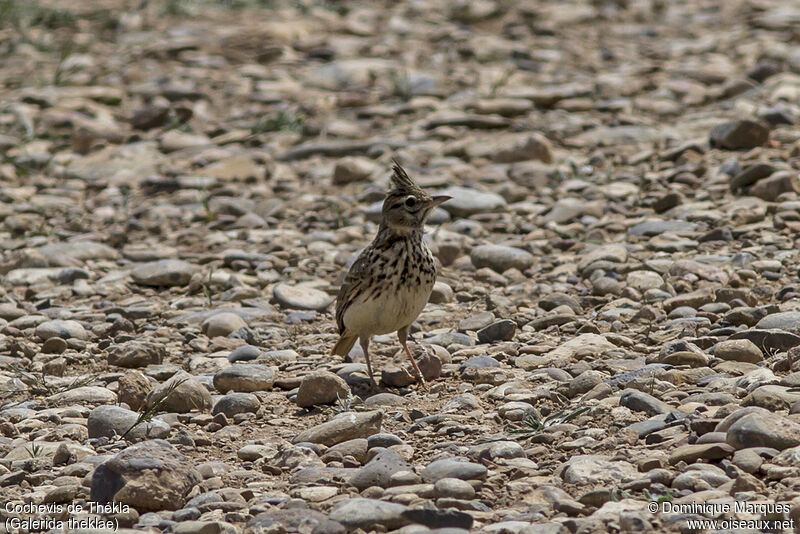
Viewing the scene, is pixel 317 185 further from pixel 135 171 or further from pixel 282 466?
pixel 282 466

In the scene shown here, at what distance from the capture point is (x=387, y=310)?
654cm

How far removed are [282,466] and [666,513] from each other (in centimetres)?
184

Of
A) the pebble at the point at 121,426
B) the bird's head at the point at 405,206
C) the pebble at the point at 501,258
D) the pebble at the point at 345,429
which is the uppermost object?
the bird's head at the point at 405,206

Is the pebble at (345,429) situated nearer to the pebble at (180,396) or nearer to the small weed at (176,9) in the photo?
the pebble at (180,396)

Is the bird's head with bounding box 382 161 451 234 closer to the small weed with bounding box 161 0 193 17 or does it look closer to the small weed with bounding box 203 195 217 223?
the small weed with bounding box 203 195 217 223

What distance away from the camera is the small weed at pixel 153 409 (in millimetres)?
5562

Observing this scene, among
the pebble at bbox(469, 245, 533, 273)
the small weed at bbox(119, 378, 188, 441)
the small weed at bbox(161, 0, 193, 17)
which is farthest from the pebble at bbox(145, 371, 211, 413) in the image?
the small weed at bbox(161, 0, 193, 17)

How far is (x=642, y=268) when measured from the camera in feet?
26.1

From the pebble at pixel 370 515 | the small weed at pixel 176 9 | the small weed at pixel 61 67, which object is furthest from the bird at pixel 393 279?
the small weed at pixel 176 9

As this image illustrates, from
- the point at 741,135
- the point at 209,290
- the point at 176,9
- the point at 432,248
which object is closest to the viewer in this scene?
the point at 209,290

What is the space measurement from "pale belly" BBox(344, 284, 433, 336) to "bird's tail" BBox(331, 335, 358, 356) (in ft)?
0.76

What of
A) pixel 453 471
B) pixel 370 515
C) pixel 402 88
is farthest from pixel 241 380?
pixel 402 88

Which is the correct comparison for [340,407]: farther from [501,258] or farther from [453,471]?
[501,258]

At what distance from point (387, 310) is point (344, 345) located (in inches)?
22.7
